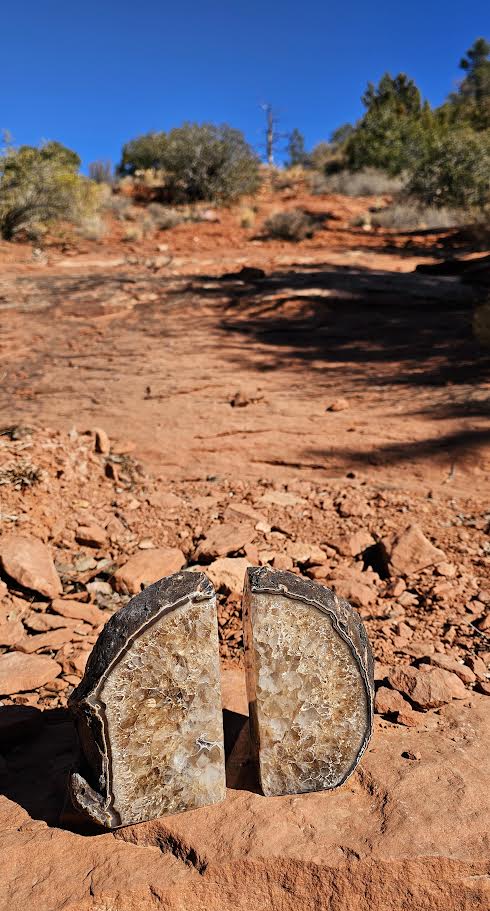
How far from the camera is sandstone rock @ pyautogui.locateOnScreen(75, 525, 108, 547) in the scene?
342 centimetres

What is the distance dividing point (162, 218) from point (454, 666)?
1644 centimetres

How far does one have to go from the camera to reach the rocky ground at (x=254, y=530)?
148 cm

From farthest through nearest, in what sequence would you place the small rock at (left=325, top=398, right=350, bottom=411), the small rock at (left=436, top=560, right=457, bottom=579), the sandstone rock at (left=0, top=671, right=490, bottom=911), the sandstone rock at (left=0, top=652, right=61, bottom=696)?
the small rock at (left=325, top=398, right=350, bottom=411), the small rock at (left=436, top=560, right=457, bottom=579), the sandstone rock at (left=0, top=652, right=61, bottom=696), the sandstone rock at (left=0, top=671, right=490, bottom=911)

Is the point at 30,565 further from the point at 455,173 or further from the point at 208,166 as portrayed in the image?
the point at 208,166

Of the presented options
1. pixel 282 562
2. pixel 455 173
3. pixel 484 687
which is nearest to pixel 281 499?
pixel 282 562

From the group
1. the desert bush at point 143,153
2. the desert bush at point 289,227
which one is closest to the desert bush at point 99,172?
the desert bush at point 143,153

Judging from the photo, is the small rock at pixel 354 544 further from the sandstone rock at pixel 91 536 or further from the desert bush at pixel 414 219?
the desert bush at pixel 414 219

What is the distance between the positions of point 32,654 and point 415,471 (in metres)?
2.62

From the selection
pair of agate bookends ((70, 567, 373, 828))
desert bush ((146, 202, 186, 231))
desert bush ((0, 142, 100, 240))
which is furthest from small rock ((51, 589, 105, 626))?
desert bush ((146, 202, 186, 231))

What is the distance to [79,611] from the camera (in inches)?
111

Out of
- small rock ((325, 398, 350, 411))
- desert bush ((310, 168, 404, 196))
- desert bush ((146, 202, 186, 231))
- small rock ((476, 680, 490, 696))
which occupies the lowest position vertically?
small rock ((476, 680, 490, 696))

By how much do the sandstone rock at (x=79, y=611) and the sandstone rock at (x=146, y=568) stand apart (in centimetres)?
21

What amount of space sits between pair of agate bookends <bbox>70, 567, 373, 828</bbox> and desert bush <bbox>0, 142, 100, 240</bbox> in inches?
533

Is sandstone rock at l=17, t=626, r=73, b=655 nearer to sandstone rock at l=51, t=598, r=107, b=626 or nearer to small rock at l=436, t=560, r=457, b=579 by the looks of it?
sandstone rock at l=51, t=598, r=107, b=626
